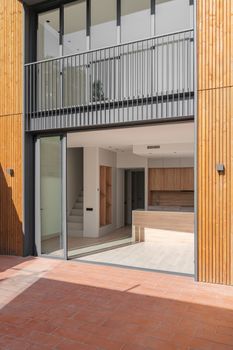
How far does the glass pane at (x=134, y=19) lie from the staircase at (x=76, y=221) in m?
5.73

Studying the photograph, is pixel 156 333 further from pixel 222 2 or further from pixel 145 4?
pixel 145 4

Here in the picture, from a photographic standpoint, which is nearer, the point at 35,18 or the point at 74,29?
the point at 35,18

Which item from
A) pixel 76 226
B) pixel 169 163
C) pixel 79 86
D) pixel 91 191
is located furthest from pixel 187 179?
A: pixel 79 86

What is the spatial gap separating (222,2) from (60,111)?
339 cm

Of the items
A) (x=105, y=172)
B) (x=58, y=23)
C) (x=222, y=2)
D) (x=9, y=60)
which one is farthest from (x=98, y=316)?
(x=105, y=172)

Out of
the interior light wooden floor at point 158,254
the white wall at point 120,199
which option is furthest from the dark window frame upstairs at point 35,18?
the white wall at point 120,199

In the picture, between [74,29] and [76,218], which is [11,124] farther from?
[76,218]

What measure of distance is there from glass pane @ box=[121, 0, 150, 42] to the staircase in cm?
573

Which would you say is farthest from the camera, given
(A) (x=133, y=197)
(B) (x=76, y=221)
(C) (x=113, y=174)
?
(A) (x=133, y=197)

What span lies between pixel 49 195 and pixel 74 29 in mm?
3728

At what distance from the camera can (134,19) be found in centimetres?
587

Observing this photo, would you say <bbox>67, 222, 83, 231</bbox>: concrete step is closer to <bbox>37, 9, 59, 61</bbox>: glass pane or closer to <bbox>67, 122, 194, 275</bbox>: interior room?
<bbox>67, 122, 194, 275</bbox>: interior room

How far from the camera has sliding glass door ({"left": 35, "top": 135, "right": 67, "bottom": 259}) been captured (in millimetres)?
6102

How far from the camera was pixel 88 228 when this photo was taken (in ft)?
29.5
